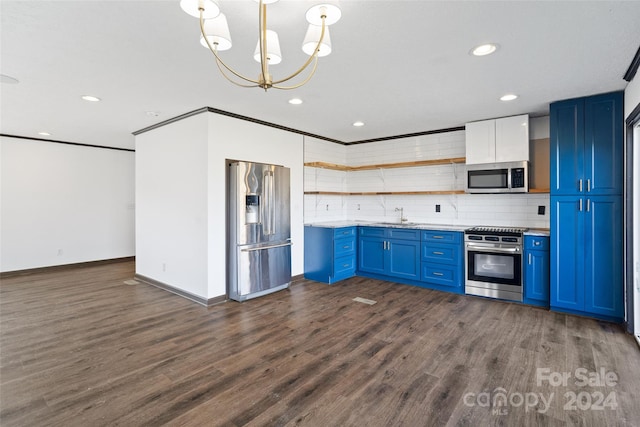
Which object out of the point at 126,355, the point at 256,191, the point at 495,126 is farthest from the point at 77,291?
the point at 495,126

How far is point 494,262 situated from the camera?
426 centimetres

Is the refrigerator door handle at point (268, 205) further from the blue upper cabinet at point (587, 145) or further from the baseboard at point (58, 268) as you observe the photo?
the baseboard at point (58, 268)

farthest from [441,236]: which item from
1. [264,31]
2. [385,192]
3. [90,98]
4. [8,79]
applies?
[8,79]

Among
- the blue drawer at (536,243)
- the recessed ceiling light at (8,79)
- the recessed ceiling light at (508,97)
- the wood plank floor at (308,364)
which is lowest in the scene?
the wood plank floor at (308,364)

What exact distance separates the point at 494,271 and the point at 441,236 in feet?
2.62

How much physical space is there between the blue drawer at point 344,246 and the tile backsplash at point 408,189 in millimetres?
693

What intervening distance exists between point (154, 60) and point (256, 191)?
6.53 feet

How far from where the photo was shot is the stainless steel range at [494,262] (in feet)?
13.4

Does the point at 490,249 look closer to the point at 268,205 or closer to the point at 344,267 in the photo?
the point at 344,267

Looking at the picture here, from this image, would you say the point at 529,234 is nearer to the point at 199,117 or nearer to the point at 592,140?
the point at 592,140

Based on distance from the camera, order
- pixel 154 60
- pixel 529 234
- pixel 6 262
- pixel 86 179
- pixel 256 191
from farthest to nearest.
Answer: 1. pixel 86 179
2. pixel 6 262
3. pixel 256 191
4. pixel 529 234
5. pixel 154 60

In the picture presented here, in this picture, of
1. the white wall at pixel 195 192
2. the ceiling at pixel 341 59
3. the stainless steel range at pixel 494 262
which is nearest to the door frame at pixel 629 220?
the ceiling at pixel 341 59

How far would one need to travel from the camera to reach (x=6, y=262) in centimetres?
565

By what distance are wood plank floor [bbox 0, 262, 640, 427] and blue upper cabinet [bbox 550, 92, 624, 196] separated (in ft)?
4.89
